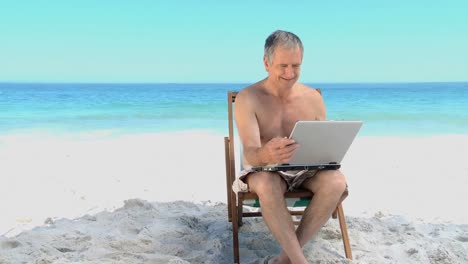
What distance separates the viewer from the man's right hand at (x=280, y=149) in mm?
2305

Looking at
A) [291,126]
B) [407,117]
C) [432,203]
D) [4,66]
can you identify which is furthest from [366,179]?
[4,66]

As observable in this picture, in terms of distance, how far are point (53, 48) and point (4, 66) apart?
3915mm

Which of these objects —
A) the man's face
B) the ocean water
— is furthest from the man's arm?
the ocean water

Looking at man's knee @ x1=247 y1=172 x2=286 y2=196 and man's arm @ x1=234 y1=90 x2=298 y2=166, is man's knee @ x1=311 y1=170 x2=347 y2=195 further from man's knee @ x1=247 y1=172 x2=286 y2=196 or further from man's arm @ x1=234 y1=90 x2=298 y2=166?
man's arm @ x1=234 y1=90 x2=298 y2=166

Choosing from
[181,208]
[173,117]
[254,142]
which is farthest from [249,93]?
[173,117]

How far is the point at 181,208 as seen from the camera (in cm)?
396

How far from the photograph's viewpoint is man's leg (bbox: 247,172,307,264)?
7.91 feet

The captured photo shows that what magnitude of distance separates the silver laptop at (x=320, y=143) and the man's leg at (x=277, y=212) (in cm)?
7

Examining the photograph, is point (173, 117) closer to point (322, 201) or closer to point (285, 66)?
point (285, 66)

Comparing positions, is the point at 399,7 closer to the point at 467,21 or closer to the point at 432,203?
the point at 467,21

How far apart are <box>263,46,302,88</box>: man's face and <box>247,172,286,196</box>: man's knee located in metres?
0.56

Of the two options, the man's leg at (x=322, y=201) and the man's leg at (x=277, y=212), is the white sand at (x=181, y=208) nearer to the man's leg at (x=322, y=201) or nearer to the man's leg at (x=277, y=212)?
the man's leg at (x=322, y=201)

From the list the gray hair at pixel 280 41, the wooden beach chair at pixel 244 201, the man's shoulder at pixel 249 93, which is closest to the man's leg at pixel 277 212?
the wooden beach chair at pixel 244 201

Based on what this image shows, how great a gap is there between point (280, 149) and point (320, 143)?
0.29 meters
